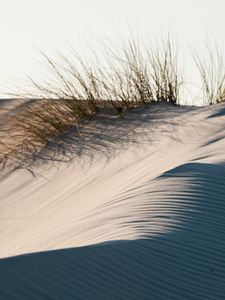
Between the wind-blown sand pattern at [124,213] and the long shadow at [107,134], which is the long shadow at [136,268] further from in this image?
the long shadow at [107,134]

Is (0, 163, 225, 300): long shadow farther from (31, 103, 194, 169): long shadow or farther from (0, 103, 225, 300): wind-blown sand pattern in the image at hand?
(31, 103, 194, 169): long shadow

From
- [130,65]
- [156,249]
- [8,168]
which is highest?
[156,249]

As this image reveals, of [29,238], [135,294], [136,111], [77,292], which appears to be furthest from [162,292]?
[136,111]

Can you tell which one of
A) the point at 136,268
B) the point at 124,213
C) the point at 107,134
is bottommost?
the point at 107,134

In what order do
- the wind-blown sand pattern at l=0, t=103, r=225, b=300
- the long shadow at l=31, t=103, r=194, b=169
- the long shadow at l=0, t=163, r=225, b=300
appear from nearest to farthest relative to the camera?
the long shadow at l=0, t=163, r=225, b=300
the wind-blown sand pattern at l=0, t=103, r=225, b=300
the long shadow at l=31, t=103, r=194, b=169

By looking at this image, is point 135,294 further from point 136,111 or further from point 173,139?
point 136,111

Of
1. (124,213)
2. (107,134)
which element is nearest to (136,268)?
(124,213)

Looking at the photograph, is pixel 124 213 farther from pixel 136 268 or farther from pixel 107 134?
pixel 107 134

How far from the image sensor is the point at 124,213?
5.34 m

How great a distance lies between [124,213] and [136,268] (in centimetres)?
112

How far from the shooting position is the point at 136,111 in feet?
29.8

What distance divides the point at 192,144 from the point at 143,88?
1.44m

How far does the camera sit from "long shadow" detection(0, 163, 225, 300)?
3.82m

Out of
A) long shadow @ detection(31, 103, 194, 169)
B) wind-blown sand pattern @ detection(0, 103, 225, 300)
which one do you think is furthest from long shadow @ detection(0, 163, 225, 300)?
long shadow @ detection(31, 103, 194, 169)
